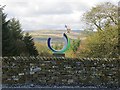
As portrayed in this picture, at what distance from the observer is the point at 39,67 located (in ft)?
28.9

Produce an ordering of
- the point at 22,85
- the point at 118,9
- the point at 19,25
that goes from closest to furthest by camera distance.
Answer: the point at 22,85 → the point at 118,9 → the point at 19,25

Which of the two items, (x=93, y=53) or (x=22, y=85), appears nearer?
(x=22, y=85)

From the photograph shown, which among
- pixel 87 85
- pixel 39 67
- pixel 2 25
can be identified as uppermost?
pixel 2 25

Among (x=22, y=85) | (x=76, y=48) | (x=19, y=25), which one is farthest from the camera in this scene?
(x=19, y=25)

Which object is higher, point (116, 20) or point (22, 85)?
point (116, 20)

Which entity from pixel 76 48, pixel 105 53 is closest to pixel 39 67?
pixel 105 53

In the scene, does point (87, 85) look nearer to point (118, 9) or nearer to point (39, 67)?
point (39, 67)

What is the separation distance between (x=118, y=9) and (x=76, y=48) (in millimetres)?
5990

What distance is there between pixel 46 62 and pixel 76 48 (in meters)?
18.2

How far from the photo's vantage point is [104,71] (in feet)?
29.1

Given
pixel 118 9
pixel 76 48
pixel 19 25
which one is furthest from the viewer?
pixel 19 25

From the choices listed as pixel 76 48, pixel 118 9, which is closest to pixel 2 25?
pixel 76 48

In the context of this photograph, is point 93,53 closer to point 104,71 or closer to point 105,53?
point 105,53

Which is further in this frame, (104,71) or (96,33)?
(96,33)
